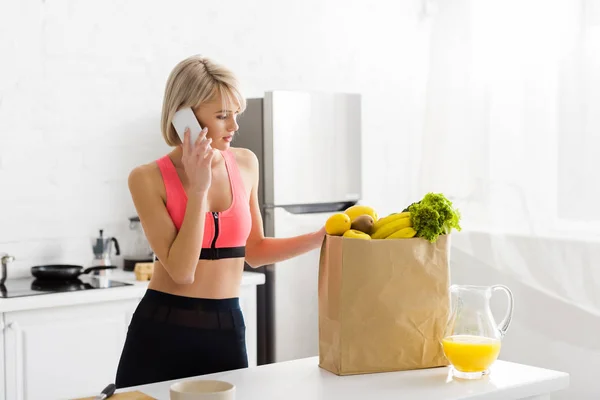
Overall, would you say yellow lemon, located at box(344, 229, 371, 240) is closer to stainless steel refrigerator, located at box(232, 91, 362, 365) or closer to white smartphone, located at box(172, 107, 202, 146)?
white smartphone, located at box(172, 107, 202, 146)

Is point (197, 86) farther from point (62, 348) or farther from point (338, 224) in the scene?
point (62, 348)

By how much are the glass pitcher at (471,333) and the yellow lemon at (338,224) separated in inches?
10.6

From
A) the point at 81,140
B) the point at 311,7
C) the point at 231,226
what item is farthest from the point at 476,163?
the point at 231,226

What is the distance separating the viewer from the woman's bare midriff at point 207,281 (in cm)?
209

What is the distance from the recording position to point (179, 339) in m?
2.09

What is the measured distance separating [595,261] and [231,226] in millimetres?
2025

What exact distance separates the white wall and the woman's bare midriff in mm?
1588

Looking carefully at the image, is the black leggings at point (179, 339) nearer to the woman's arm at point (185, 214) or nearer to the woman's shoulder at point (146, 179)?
the woman's arm at point (185, 214)

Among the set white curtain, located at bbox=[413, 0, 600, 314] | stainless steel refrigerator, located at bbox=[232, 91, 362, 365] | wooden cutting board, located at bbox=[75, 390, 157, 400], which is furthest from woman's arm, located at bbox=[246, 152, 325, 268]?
white curtain, located at bbox=[413, 0, 600, 314]

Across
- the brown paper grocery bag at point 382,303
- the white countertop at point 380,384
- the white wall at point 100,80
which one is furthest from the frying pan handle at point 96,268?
the brown paper grocery bag at point 382,303

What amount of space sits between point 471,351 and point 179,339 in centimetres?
76

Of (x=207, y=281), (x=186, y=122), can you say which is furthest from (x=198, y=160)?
(x=207, y=281)

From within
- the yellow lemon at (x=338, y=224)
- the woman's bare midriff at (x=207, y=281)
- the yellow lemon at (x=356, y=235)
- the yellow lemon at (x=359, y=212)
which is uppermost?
the yellow lemon at (x=359, y=212)

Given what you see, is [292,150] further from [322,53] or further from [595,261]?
[595,261]
